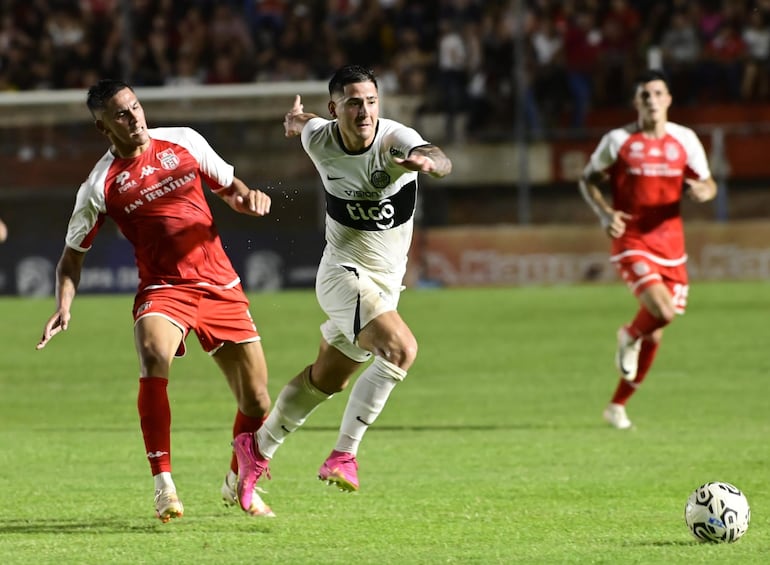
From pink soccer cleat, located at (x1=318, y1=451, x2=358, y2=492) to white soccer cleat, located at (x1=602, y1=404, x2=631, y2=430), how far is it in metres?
4.15

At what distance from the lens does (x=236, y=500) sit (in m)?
7.25

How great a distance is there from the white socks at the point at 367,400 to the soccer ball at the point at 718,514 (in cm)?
154

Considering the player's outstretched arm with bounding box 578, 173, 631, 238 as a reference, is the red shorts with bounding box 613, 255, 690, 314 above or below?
below

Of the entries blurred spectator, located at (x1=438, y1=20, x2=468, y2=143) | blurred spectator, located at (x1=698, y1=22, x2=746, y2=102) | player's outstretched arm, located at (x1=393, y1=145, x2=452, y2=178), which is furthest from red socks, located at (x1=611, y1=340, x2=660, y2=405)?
blurred spectator, located at (x1=438, y1=20, x2=468, y2=143)

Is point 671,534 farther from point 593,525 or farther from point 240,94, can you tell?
Answer: point 240,94

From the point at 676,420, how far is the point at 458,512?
13.8 ft

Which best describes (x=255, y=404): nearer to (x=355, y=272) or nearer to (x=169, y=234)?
(x=355, y=272)

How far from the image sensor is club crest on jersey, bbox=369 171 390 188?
7195 mm

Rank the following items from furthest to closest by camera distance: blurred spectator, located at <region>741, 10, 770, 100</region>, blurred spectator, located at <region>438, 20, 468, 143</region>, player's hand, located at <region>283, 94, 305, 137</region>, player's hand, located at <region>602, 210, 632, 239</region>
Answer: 1. blurred spectator, located at <region>438, 20, 468, 143</region>
2. blurred spectator, located at <region>741, 10, 770, 100</region>
3. player's hand, located at <region>602, 210, 632, 239</region>
4. player's hand, located at <region>283, 94, 305, 137</region>

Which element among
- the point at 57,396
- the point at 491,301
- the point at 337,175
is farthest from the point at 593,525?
the point at 491,301

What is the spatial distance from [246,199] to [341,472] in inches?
55.4

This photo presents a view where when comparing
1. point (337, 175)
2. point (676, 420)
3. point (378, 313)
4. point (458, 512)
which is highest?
point (337, 175)

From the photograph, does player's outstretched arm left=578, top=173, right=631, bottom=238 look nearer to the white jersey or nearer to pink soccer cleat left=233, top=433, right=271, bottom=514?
the white jersey

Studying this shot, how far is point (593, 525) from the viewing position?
684cm
